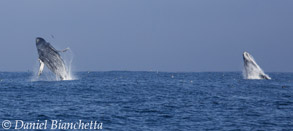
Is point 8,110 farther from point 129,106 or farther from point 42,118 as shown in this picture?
point 129,106

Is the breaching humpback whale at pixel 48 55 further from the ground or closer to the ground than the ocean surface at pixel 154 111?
further from the ground

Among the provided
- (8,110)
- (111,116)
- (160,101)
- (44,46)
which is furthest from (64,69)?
(111,116)

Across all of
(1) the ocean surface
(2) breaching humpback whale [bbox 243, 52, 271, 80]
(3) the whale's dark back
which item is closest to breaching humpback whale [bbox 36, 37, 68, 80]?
(3) the whale's dark back

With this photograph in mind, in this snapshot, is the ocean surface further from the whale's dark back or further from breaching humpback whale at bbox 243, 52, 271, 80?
breaching humpback whale at bbox 243, 52, 271, 80

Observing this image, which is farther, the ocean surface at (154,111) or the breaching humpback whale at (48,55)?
the breaching humpback whale at (48,55)

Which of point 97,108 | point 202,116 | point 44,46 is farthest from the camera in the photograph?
point 44,46

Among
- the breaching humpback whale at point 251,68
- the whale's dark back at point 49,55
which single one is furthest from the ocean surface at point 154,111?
the breaching humpback whale at point 251,68

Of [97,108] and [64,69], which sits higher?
[64,69]

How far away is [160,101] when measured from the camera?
4112 centimetres

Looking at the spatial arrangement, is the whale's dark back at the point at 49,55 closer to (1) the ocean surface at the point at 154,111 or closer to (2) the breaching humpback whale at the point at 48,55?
(2) the breaching humpback whale at the point at 48,55

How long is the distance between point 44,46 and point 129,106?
1722cm

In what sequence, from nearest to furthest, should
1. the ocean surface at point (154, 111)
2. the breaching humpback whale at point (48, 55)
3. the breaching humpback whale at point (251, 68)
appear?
1. the ocean surface at point (154, 111)
2. the breaching humpback whale at point (48, 55)
3. the breaching humpback whale at point (251, 68)

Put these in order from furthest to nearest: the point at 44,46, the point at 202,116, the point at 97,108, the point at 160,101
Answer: the point at 44,46 < the point at 160,101 < the point at 97,108 < the point at 202,116

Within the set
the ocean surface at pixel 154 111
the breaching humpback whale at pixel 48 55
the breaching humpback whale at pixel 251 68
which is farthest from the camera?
the breaching humpback whale at pixel 251 68
